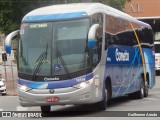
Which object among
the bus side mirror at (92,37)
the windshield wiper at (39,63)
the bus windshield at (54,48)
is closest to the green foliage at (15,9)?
the bus windshield at (54,48)

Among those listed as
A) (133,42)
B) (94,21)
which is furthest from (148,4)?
(94,21)

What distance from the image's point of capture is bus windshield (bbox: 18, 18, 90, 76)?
15.3 metres

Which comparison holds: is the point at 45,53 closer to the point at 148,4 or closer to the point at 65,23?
the point at 65,23

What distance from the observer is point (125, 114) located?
1542 cm

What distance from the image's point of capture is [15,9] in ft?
119

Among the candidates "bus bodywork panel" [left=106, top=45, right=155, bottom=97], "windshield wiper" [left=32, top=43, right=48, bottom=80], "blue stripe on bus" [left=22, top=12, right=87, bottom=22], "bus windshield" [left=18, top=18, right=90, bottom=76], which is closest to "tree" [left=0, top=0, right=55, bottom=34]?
"bus bodywork panel" [left=106, top=45, right=155, bottom=97]

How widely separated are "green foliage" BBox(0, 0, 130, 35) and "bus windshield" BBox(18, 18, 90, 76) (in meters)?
17.9

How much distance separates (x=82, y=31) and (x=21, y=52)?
1979 millimetres

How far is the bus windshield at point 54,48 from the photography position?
15305mm

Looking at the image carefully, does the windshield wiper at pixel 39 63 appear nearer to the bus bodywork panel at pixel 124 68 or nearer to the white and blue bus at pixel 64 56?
the white and blue bus at pixel 64 56

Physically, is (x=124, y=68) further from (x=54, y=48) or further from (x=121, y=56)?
(x=54, y=48)

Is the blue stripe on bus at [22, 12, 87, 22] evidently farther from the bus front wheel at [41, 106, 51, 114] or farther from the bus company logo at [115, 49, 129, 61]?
the bus company logo at [115, 49, 129, 61]

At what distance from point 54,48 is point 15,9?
70.2 ft

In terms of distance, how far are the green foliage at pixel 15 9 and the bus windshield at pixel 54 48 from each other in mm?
17932
